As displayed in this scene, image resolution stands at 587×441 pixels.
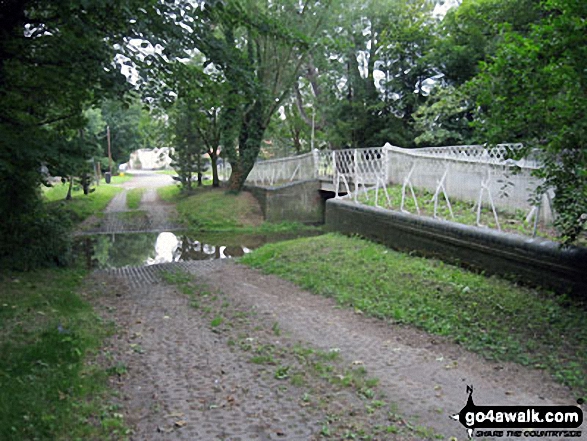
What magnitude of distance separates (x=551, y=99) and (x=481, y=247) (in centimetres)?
374

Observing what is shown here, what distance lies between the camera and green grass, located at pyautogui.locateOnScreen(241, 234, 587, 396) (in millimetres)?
5285

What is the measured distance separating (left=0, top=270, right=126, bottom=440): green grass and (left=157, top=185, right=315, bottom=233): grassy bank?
39.4 feet

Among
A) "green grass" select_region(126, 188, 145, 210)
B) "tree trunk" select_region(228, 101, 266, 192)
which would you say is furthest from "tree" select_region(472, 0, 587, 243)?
"green grass" select_region(126, 188, 145, 210)

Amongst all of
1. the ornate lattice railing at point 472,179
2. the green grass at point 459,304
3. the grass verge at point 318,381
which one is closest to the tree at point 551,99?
the ornate lattice railing at point 472,179

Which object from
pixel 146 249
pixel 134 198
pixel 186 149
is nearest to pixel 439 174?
pixel 146 249

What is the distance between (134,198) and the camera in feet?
89.6

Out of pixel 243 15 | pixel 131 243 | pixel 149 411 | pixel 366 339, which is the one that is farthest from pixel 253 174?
pixel 149 411

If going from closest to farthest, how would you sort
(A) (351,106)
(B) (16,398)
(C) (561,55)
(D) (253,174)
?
(B) (16,398), (C) (561,55), (A) (351,106), (D) (253,174)

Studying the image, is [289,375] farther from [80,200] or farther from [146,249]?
[80,200]

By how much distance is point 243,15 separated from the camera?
24.8 ft

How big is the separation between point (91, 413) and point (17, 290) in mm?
5071

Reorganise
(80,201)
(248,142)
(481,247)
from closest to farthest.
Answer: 1. (481,247)
2. (248,142)
3. (80,201)

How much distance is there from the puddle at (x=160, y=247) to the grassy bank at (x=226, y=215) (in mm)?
1106

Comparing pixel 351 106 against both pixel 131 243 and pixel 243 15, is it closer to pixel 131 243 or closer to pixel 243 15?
pixel 131 243
